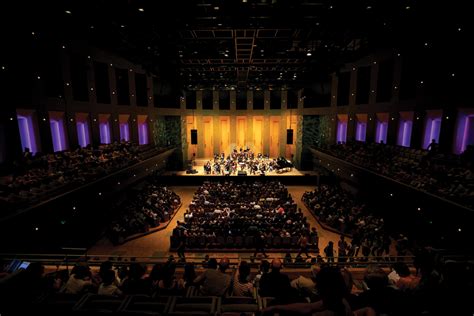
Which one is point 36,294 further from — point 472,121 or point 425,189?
point 472,121

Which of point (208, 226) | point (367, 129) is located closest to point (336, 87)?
point (367, 129)

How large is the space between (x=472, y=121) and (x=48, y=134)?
19.1m

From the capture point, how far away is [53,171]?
1044 cm

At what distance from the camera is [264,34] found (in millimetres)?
11102

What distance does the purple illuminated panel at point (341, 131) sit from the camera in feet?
73.0

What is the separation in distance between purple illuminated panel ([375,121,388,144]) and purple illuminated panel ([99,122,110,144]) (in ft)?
60.2

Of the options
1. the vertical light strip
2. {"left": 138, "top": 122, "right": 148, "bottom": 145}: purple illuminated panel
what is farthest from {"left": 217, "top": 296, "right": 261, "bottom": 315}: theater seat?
{"left": 138, "top": 122, "right": 148, "bottom": 145}: purple illuminated panel

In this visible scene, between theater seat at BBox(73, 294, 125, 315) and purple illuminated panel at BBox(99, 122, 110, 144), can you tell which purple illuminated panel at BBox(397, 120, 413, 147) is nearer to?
theater seat at BBox(73, 294, 125, 315)

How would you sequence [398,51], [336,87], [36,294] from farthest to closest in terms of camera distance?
[336,87], [398,51], [36,294]

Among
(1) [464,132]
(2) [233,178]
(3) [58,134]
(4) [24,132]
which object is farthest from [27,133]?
(1) [464,132]

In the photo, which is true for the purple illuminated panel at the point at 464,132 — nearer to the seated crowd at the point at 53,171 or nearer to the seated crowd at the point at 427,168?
the seated crowd at the point at 427,168

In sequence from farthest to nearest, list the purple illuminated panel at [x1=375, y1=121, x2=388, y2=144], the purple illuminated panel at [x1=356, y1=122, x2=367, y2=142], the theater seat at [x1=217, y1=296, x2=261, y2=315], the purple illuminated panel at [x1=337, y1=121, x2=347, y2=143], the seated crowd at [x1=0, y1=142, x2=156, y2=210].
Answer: the purple illuminated panel at [x1=337, y1=121, x2=347, y2=143] → the purple illuminated panel at [x1=356, y1=122, x2=367, y2=142] → the purple illuminated panel at [x1=375, y1=121, x2=388, y2=144] → the seated crowd at [x1=0, y1=142, x2=156, y2=210] → the theater seat at [x1=217, y1=296, x2=261, y2=315]

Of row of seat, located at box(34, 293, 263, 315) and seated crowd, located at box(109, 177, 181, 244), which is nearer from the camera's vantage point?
row of seat, located at box(34, 293, 263, 315)

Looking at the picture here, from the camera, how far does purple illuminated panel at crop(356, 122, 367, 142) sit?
19.9 m
